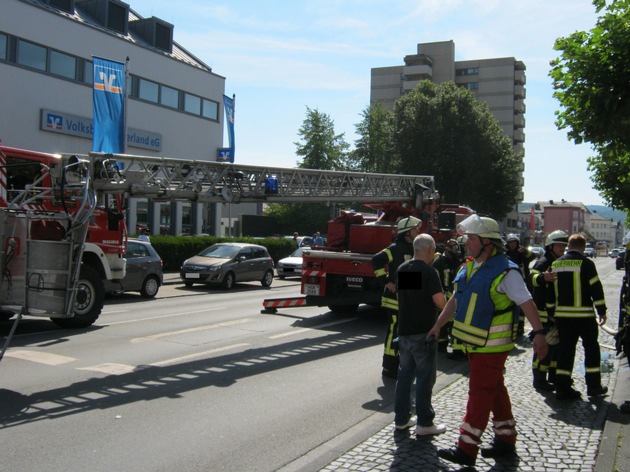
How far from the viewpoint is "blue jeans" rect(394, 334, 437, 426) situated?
543 centimetres

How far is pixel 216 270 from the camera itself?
785 inches

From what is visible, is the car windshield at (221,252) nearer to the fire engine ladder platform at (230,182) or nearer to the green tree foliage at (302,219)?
the fire engine ladder platform at (230,182)

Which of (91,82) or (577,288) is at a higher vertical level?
(91,82)

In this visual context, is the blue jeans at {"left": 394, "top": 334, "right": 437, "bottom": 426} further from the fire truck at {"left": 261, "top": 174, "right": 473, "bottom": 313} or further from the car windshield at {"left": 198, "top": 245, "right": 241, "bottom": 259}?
the car windshield at {"left": 198, "top": 245, "right": 241, "bottom": 259}

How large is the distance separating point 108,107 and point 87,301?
1186 cm

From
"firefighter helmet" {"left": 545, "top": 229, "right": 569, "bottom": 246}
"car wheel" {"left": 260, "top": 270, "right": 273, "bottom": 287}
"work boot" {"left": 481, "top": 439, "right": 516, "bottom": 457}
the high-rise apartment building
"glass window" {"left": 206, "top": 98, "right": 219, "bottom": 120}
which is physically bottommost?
"car wheel" {"left": 260, "top": 270, "right": 273, "bottom": 287}

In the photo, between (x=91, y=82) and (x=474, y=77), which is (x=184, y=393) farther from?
(x=474, y=77)

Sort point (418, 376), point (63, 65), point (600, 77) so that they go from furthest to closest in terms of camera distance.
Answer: point (63, 65) < point (600, 77) < point (418, 376)

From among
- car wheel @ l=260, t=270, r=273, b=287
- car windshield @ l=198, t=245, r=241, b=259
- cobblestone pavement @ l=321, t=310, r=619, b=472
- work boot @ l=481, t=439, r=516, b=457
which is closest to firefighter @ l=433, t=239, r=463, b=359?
cobblestone pavement @ l=321, t=310, r=619, b=472

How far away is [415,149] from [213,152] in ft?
57.5

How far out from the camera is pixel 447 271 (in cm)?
922

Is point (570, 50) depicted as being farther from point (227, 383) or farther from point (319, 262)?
point (319, 262)

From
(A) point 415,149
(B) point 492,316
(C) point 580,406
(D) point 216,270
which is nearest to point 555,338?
(C) point 580,406

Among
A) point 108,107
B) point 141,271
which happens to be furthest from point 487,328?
point 108,107
